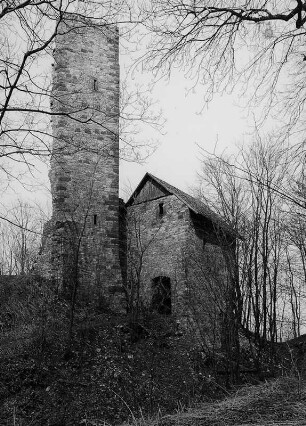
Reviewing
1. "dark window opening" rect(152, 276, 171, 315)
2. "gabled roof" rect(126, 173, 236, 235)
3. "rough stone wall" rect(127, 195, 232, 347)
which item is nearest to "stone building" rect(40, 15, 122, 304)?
"rough stone wall" rect(127, 195, 232, 347)

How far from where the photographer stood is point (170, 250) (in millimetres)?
16469

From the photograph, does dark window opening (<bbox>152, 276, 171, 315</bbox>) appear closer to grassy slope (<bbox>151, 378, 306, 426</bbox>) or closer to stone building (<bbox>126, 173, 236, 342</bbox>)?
stone building (<bbox>126, 173, 236, 342</bbox>)

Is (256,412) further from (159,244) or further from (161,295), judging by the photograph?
(159,244)

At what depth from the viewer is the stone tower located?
14.3 meters

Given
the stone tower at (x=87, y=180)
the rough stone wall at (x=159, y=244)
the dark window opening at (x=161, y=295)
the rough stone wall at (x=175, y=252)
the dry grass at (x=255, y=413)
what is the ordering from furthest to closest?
the dark window opening at (x=161, y=295) < the rough stone wall at (x=159, y=244) < the rough stone wall at (x=175, y=252) < the stone tower at (x=87, y=180) < the dry grass at (x=255, y=413)

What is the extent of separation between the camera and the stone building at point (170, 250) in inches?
607

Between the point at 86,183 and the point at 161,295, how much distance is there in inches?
191

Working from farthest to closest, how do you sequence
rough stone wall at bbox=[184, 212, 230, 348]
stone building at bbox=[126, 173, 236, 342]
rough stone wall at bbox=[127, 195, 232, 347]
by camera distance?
stone building at bbox=[126, 173, 236, 342] < rough stone wall at bbox=[127, 195, 232, 347] < rough stone wall at bbox=[184, 212, 230, 348]

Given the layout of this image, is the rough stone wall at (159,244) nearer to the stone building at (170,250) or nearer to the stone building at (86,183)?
the stone building at (170,250)

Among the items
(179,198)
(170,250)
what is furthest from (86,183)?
(170,250)

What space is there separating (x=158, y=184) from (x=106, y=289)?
5.04 meters

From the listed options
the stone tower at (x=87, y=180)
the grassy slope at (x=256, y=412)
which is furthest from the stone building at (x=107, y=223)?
the grassy slope at (x=256, y=412)

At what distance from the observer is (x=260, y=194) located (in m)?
10.8

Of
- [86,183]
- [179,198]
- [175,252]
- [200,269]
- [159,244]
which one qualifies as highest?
[86,183]
